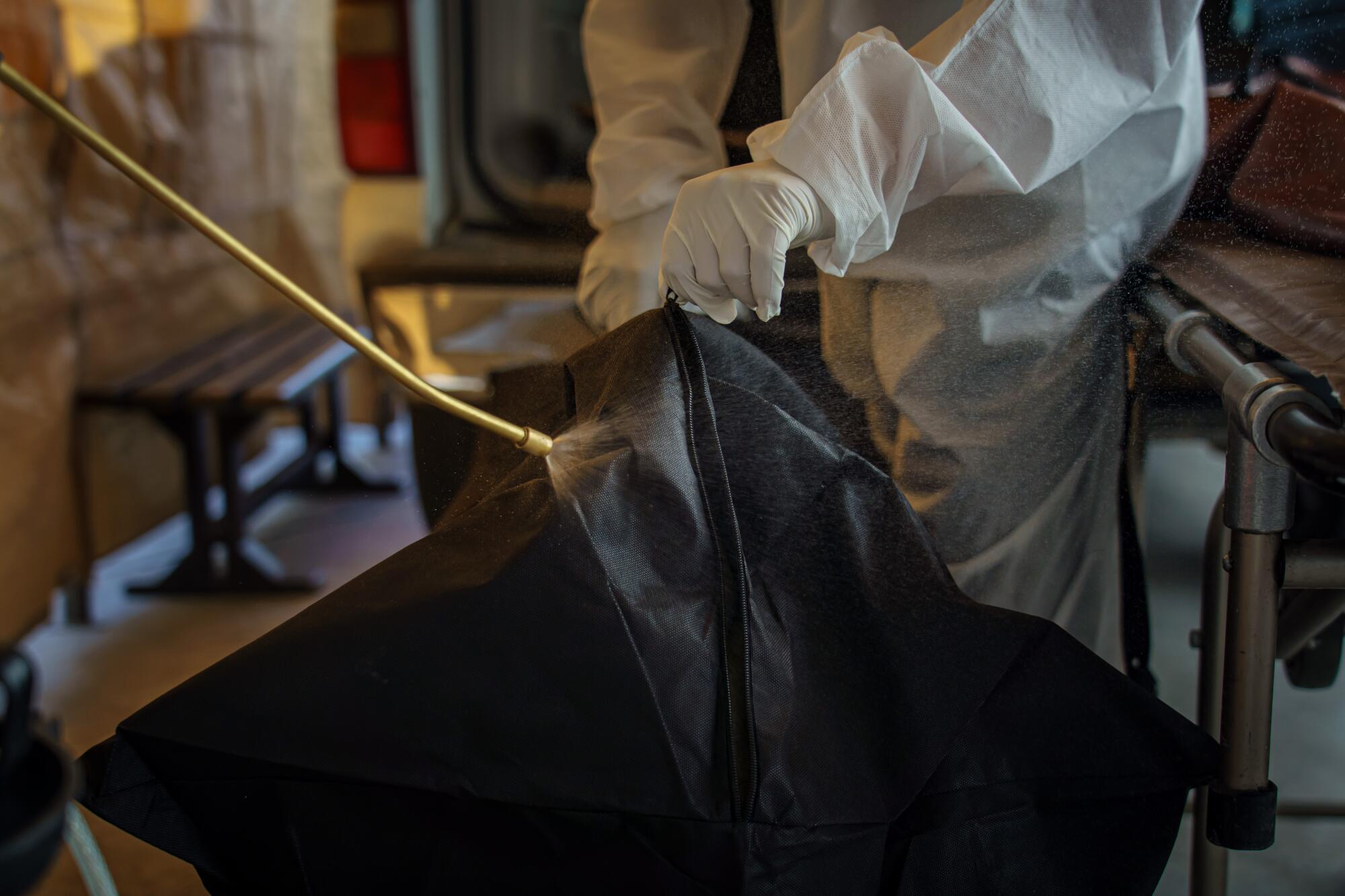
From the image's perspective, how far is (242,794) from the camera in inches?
31.2

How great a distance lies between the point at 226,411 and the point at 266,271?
1418 millimetres

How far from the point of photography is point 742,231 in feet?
2.71

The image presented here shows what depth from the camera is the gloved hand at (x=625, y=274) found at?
106cm

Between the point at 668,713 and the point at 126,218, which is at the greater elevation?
the point at 126,218

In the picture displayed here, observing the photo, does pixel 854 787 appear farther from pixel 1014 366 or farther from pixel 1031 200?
pixel 1031 200

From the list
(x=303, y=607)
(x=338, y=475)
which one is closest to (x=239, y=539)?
(x=303, y=607)

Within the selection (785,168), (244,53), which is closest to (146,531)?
(244,53)

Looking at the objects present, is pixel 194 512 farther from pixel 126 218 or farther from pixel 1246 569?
pixel 1246 569

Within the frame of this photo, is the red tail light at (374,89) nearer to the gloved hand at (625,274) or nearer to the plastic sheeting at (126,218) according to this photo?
the plastic sheeting at (126,218)

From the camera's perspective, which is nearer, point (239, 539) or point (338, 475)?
point (239, 539)

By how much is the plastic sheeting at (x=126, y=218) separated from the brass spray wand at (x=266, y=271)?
4.07ft

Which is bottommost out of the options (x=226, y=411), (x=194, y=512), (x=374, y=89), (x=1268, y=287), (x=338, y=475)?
(x=338, y=475)

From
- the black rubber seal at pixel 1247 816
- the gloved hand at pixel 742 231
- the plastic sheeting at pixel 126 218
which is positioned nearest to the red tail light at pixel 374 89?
the plastic sheeting at pixel 126 218

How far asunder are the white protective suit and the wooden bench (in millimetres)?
1208
